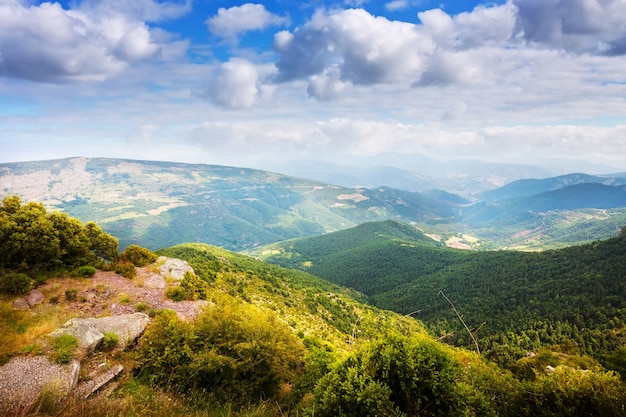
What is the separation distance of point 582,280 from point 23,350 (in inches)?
6090

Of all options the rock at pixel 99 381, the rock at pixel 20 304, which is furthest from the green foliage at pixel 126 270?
the rock at pixel 99 381

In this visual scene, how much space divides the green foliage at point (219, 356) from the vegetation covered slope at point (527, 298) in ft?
159

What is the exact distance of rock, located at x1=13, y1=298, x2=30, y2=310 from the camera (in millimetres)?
22703

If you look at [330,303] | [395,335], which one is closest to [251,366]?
[395,335]

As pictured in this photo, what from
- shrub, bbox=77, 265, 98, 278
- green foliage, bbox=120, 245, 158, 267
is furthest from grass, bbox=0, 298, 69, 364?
green foliage, bbox=120, 245, 158, 267

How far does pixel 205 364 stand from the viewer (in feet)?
62.6

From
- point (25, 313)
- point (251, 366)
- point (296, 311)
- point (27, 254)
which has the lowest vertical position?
point (296, 311)

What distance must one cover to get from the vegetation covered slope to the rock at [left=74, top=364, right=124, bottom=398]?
188 feet

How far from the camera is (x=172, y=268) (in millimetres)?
36594

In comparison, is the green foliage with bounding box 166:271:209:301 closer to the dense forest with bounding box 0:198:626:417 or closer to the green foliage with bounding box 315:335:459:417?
the dense forest with bounding box 0:198:626:417

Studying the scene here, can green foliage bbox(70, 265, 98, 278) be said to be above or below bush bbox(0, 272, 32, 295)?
below

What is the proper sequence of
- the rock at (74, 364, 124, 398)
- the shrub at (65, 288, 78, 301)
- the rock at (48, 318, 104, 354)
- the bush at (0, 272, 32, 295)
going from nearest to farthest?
the rock at (74, 364, 124, 398), the rock at (48, 318, 104, 354), the bush at (0, 272, 32, 295), the shrub at (65, 288, 78, 301)

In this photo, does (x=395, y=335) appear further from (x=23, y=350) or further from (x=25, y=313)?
(x=25, y=313)

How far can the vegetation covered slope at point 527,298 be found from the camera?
84.0m
